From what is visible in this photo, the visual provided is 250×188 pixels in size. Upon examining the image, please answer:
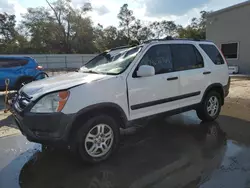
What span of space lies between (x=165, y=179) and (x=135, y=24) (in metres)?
54.3

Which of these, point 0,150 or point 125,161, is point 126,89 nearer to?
point 125,161

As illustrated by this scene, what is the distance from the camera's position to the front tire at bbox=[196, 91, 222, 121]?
17.5 ft

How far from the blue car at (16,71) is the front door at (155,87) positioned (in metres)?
7.10

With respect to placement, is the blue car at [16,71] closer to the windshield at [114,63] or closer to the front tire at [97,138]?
the windshield at [114,63]

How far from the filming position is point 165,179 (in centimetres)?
314

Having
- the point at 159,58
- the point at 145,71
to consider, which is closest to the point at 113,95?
the point at 145,71

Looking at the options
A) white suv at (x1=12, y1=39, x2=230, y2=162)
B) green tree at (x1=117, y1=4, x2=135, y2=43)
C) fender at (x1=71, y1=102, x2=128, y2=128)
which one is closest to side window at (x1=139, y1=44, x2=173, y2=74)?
white suv at (x1=12, y1=39, x2=230, y2=162)

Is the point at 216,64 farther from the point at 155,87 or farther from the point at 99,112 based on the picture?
the point at 99,112

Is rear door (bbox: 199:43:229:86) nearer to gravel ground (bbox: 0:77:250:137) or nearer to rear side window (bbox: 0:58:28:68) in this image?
gravel ground (bbox: 0:77:250:137)

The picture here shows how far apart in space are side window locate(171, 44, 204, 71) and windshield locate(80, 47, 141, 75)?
0.88m

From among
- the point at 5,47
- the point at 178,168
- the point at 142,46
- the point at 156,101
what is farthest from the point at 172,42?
the point at 5,47

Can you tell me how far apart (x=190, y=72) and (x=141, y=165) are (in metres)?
2.26

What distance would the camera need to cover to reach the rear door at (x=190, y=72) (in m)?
4.70

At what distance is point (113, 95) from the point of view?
12.0 ft
